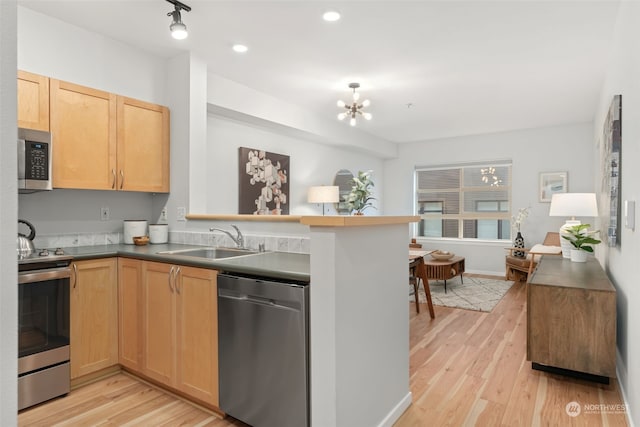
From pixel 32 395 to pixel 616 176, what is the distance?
4.05 metres

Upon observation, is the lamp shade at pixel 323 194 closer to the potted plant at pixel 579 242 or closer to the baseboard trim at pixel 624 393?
the potted plant at pixel 579 242

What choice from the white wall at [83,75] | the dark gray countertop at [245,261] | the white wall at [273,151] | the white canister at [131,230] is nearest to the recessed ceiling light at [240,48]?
the white wall at [83,75]

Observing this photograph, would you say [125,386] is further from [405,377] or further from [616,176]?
[616,176]

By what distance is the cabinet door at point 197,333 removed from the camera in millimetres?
2088

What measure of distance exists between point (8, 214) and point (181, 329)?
5.74ft

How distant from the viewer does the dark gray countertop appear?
1771mm

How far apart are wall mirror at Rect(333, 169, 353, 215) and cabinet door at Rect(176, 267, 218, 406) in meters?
4.20

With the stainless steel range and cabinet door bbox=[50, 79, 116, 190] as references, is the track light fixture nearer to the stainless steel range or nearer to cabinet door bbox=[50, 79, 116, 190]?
cabinet door bbox=[50, 79, 116, 190]

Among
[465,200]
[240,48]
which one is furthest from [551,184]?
[240,48]

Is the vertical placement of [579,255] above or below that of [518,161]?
below

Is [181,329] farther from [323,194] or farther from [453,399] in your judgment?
[323,194]

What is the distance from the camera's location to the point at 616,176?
261cm

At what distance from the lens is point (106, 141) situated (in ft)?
9.62

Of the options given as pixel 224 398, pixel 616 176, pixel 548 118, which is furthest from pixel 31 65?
pixel 548 118
